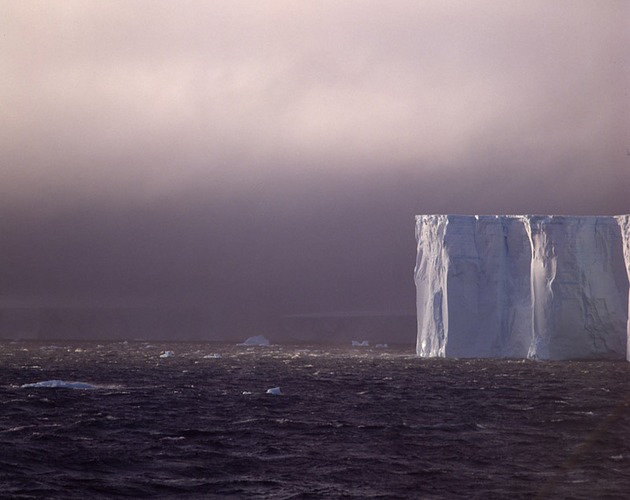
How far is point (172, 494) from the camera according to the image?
14.8 m

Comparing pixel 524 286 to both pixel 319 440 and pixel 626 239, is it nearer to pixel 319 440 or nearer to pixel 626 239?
pixel 626 239

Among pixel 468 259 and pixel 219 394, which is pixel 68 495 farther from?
pixel 468 259

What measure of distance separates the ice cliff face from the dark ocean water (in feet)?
42.2

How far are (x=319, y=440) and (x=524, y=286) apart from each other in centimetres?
3621

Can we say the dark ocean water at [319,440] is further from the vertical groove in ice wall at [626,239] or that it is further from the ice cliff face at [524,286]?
the ice cliff face at [524,286]

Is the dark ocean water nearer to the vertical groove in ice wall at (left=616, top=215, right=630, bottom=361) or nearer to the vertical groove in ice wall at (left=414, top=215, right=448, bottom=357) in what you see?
the vertical groove in ice wall at (left=616, top=215, right=630, bottom=361)

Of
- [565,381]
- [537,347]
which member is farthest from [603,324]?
[565,381]

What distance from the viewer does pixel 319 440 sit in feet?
69.7

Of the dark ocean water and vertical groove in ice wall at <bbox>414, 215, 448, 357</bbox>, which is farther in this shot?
vertical groove in ice wall at <bbox>414, 215, 448, 357</bbox>

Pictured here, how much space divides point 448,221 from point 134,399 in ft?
91.2

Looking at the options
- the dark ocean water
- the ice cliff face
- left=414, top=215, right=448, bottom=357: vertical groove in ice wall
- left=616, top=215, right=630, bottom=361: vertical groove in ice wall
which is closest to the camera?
the dark ocean water

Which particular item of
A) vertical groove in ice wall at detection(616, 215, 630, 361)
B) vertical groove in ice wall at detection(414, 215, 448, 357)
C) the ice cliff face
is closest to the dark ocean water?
vertical groove in ice wall at detection(616, 215, 630, 361)

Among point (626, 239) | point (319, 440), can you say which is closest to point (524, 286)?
point (626, 239)

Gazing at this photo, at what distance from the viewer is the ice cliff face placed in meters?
52.2
